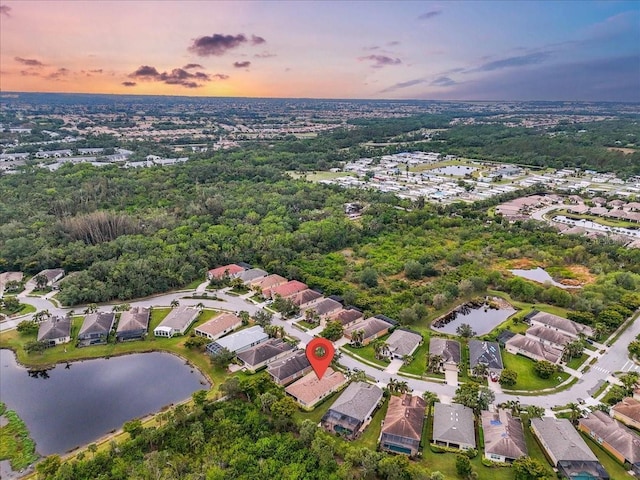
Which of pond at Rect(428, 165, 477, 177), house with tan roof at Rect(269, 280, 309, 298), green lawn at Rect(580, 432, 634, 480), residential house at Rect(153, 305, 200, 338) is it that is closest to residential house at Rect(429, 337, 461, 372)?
green lawn at Rect(580, 432, 634, 480)

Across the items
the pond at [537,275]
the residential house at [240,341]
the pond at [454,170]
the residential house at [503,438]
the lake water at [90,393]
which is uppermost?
the residential house at [503,438]

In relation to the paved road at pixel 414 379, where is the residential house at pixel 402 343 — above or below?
above

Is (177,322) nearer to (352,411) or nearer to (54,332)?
(54,332)

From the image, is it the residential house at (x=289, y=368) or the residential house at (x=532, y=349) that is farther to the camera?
the residential house at (x=532, y=349)

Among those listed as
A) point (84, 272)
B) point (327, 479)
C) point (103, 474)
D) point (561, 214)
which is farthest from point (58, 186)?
point (561, 214)

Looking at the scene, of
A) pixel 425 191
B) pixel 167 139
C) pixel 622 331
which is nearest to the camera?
pixel 622 331

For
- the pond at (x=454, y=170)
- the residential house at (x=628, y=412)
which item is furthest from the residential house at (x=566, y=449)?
the pond at (x=454, y=170)

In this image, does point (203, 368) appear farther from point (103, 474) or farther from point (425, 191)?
point (425, 191)

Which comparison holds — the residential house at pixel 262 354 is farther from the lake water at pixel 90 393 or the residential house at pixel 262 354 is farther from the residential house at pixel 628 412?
the residential house at pixel 628 412
